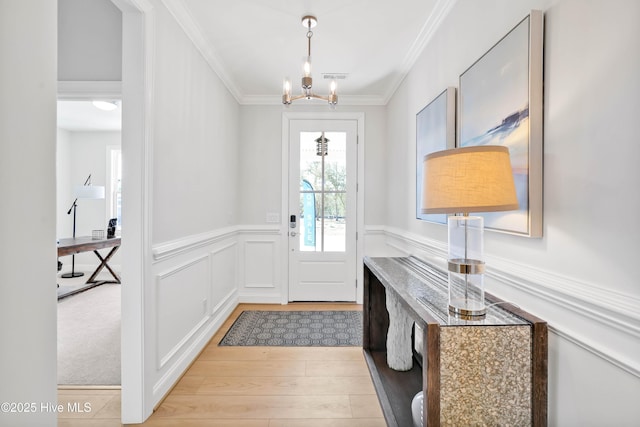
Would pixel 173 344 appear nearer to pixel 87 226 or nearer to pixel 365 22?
pixel 365 22

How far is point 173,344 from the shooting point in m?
2.04

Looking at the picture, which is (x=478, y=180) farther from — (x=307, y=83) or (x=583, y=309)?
(x=307, y=83)

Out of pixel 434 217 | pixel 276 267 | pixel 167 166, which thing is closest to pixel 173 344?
pixel 167 166

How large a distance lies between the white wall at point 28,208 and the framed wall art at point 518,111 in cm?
163

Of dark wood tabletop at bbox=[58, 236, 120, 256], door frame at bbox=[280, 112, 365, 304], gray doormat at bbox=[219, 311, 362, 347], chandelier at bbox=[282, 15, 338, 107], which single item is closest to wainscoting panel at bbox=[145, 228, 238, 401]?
gray doormat at bbox=[219, 311, 362, 347]

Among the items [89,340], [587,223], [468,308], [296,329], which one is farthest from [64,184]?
[587,223]

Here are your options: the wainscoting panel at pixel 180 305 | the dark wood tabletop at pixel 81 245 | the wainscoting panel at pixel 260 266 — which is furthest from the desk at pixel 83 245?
the wainscoting panel at pixel 180 305

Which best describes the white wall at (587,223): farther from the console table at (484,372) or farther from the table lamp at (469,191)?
the table lamp at (469,191)

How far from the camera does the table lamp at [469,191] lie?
3.20 ft

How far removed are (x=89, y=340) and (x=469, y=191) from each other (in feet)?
10.4

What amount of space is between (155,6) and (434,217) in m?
2.14

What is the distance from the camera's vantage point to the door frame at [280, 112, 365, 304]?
144 inches

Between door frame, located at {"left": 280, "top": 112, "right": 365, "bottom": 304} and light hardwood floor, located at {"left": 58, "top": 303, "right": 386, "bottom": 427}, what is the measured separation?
48.0 inches

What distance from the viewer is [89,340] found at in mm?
2623
